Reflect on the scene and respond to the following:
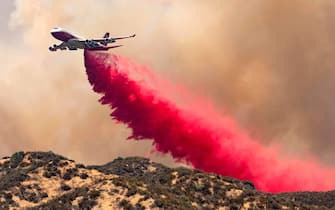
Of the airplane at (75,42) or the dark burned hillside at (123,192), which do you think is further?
the dark burned hillside at (123,192)

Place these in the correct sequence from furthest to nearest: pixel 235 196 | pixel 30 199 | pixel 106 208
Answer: pixel 30 199 → pixel 235 196 → pixel 106 208

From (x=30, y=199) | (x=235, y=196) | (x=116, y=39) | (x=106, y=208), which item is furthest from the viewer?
(x=30, y=199)

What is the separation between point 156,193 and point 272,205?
2932 centimetres

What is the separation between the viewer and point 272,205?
162 m

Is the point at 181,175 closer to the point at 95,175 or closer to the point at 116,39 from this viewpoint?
the point at 95,175

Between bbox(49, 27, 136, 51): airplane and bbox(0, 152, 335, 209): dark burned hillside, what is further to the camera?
bbox(0, 152, 335, 209): dark burned hillside

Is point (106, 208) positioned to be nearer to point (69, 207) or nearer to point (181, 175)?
point (69, 207)

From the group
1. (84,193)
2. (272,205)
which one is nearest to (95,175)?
(84,193)

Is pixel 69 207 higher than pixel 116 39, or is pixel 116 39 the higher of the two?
pixel 116 39

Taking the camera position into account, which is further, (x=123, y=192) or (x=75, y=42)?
(x=123, y=192)

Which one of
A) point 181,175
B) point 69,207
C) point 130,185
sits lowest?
point 69,207

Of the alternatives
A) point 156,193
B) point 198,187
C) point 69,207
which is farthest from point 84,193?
point 198,187

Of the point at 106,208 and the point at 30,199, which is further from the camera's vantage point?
the point at 30,199

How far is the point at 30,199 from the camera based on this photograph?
184125 mm
